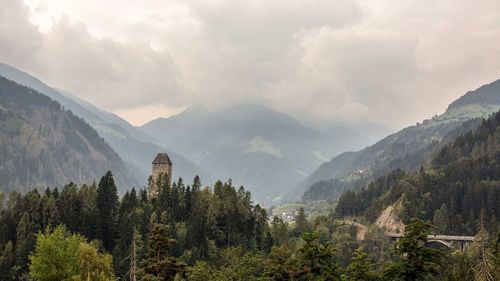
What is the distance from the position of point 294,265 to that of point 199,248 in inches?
3162

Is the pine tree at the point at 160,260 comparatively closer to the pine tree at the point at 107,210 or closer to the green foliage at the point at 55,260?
the green foliage at the point at 55,260

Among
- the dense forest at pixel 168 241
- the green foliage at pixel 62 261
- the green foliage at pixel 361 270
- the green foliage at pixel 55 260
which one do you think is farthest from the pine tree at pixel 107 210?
the green foliage at pixel 361 270

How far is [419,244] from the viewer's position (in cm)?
5800

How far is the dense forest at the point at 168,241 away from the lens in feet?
202

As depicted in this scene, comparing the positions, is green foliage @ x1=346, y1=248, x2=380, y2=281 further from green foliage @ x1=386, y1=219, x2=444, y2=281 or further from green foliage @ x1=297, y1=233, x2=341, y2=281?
green foliage @ x1=297, y1=233, x2=341, y2=281

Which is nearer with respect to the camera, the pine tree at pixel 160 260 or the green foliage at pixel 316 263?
the pine tree at pixel 160 260

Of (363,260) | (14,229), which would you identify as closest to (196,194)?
(14,229)

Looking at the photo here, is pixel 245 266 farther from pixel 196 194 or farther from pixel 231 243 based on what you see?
pixel 196 194

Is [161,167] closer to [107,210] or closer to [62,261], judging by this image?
[107,210]

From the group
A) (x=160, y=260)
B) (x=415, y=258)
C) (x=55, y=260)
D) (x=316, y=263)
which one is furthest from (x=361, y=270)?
(x=55, y=260)

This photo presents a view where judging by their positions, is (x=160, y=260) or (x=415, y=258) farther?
(x=160, y=260)

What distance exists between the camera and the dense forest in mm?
61594

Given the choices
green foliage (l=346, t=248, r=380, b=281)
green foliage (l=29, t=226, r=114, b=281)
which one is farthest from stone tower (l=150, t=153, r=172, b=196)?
green foliage (l=346, t=248, r=380, b=281)

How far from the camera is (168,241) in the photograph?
203ft
